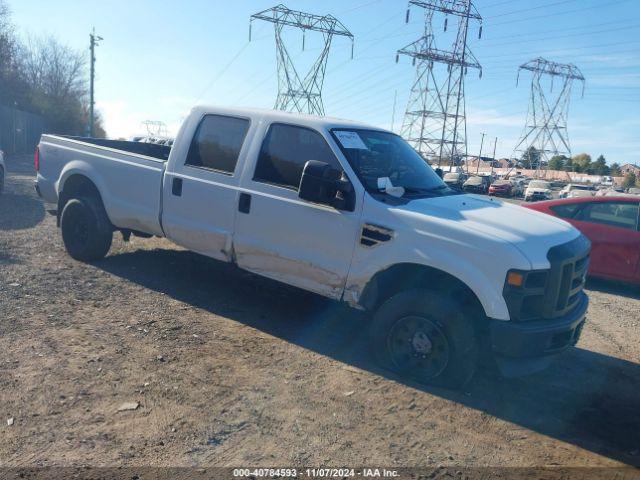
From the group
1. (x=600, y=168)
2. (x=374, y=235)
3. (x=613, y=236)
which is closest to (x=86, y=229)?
(x=374, y=235)

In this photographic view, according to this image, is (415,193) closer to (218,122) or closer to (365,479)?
(218,122)

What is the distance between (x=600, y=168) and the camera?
272ft

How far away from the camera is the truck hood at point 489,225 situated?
4148mm

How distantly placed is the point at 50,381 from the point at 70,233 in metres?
3.46

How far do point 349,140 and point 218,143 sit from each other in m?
1.45

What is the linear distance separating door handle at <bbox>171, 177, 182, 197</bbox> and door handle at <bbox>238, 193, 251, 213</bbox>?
2.78ft

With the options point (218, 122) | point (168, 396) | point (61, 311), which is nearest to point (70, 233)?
point (61, 311)

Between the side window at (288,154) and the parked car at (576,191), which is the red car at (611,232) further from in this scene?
the parked car at (576,191)

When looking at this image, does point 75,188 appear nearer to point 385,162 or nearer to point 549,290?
point 385,162

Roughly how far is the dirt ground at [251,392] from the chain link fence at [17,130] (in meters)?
26.9

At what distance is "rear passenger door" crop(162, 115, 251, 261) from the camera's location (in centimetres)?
559

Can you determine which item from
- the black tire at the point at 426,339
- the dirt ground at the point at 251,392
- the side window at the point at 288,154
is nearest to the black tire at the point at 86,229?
the dirt ground at the point at 251,392

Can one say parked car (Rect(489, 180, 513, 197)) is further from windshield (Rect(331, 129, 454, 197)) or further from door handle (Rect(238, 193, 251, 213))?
door handle (Rect(238, 193, 251, 213))

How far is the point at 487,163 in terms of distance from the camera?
4387 inches
